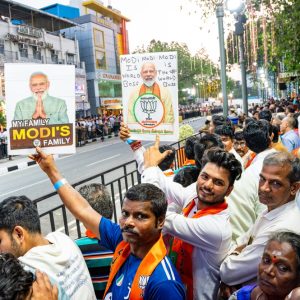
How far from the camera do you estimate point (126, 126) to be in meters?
3.11

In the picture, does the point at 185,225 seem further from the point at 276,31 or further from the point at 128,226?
the point at 276,31

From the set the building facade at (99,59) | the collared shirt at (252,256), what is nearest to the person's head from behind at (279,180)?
the collared shirt at (252,256)

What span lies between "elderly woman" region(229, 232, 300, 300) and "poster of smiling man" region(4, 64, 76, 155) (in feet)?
5.10

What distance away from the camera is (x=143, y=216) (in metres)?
1.88

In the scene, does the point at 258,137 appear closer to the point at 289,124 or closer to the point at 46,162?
the point at 46,162

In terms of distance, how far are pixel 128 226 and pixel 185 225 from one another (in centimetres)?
38

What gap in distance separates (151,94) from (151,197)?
131 cm

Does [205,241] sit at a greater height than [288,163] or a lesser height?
lesser

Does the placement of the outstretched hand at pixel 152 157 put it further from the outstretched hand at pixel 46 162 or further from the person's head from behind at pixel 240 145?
the person's head from behind at pixel 240 145

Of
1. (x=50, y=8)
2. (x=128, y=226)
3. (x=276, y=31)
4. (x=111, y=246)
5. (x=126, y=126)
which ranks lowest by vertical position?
(x=111, y=246)

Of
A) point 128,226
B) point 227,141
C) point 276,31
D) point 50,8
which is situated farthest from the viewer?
point 50,8

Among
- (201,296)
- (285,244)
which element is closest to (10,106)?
(201,296)

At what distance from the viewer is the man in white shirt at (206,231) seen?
2.08m

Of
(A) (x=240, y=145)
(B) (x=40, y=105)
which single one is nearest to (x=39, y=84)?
(B) (x=40, y=105)
